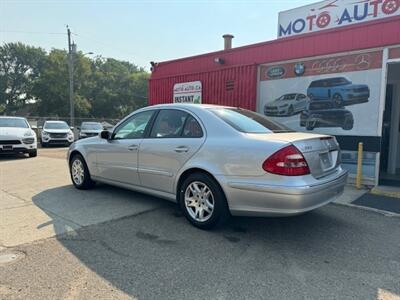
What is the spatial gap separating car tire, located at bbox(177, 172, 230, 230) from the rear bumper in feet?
0.44

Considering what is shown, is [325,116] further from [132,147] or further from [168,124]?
[132,147]

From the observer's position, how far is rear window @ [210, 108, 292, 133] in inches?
165

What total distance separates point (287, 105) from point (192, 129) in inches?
181

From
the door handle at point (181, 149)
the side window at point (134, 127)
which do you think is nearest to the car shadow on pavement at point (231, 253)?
the door handle at point (181, 149)

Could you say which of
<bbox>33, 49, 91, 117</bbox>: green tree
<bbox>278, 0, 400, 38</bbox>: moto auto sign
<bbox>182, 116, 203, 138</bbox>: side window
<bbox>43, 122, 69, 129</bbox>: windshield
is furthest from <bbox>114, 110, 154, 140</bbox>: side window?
<bbox>33, 49, 91, 117</bbox>: green tree

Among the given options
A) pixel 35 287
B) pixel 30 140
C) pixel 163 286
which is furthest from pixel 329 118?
pixel 30 140

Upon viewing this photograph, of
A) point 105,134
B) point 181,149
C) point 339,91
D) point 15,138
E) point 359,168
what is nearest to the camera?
A: point 181,149

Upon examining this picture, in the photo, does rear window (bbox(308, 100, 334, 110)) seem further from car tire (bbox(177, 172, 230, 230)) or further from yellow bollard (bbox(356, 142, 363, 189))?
car tire (bbox(177, 172, 230, 230))

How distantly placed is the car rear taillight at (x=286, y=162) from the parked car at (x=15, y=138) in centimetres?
1041

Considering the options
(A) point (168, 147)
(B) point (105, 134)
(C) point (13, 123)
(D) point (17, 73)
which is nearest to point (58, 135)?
(C) point (13, 123)

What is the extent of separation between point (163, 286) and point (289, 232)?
6.36ft

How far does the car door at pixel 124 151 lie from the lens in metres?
5.14

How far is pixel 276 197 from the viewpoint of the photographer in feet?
11.6

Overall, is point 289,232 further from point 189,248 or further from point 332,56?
point 332,56
